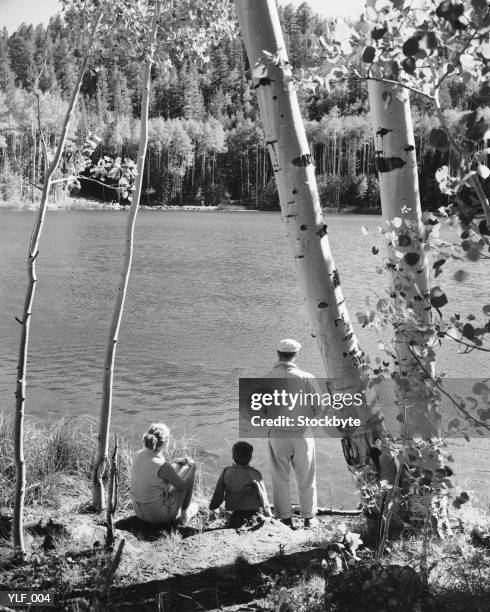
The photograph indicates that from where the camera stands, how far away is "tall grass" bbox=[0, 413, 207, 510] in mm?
5211

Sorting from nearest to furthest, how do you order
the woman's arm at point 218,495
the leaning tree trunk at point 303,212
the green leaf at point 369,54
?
the green leaf at point 369,54, the leaning tree trunk at point 303,212, the woman's arm at point 218,495

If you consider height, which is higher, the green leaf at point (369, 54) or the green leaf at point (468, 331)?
the green leaf at point (369, 54)

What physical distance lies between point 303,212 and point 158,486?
217 cm

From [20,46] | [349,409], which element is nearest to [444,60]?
[349,409]

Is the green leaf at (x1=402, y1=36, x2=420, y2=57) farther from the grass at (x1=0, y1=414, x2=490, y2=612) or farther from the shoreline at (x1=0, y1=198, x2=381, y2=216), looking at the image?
the shoreline at (x1=0, y1=198, x2=381, y2=216)

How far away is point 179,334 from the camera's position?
50.0ft

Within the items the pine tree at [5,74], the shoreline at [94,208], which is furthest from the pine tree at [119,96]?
the shoreline at [94,208]

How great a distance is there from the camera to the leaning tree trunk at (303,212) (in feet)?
11.2

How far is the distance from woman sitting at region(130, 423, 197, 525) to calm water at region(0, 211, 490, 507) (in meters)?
2.55

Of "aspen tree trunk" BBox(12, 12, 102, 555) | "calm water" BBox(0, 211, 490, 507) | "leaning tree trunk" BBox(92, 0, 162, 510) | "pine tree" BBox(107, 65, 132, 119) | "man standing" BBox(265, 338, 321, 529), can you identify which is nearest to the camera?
"aspen tree trunk" BBox(12, 12, 102, 555)

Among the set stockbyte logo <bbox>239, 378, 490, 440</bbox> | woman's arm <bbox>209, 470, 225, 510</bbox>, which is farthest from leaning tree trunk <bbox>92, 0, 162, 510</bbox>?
stockbyte logo <bbox>239, 378, 490, 440</bbox>

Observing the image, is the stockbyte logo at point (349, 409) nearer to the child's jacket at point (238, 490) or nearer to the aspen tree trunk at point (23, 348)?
the child's jacket at point (238, 490)

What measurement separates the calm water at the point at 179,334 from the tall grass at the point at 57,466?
57.8 inches

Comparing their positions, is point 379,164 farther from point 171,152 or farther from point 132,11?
point 171,152
